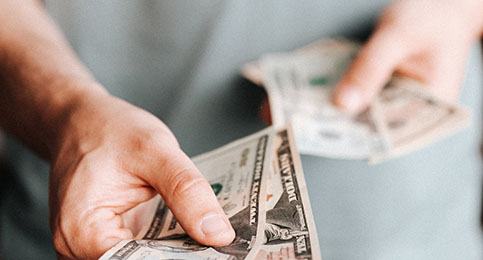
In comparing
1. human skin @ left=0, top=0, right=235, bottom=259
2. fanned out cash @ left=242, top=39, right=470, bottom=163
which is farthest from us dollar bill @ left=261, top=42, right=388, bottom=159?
human skin @ left=0, top=0, right=235, bottom=259

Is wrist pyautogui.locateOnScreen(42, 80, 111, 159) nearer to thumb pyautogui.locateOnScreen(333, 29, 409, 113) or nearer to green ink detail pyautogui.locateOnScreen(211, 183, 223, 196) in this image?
green ink detail pyautogui.locateOnScreen(211, 183, 223, 196)

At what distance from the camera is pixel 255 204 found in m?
0.72

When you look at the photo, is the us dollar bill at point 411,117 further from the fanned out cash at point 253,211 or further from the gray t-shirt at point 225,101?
the fanned out cash at point 253,211

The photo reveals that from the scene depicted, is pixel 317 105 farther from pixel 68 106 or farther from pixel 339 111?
pixel 68 106

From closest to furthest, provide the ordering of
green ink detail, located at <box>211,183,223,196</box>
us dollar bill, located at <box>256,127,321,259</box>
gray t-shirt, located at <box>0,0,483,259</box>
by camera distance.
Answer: us dollar bill, located at <box>256,127,321,259</box> → green ink detail, located at <box>211,183,223,196</box> → gray t-shirt, located at <box>0,0,483,259</box>

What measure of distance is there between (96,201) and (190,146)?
41 cm

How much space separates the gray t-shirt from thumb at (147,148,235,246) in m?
0.41

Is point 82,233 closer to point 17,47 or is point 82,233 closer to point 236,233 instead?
point 236,233

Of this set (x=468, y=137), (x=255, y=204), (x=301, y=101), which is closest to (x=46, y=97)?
(x=255, y=204)

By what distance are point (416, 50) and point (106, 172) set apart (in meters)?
0.63

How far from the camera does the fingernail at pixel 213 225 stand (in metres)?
0.66

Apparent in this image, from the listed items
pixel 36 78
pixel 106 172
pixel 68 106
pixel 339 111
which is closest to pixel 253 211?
pixel 106 172

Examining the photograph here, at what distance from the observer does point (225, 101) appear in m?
1.12

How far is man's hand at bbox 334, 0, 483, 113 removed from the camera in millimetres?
1118
